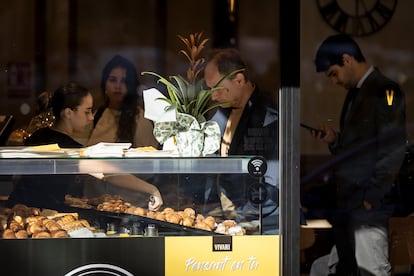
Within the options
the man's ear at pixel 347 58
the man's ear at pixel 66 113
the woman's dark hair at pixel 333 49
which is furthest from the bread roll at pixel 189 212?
the woman's dark hair at pixel 333 49

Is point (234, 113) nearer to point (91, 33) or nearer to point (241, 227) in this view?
A: point (241, 227)

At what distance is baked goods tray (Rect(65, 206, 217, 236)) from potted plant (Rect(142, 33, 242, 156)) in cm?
30

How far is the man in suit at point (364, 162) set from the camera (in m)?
4.56

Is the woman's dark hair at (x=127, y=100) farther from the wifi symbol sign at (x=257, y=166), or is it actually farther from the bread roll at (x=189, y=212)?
the wifi symbol sign at (x=257, y=166)

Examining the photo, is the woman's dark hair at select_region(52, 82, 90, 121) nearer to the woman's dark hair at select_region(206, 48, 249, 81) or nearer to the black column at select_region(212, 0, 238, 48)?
the woman's dark hair at select_region(206, 48, 249, 81)

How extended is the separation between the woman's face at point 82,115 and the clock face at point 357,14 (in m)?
3.24

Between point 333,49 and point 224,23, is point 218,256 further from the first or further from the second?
point 333,49

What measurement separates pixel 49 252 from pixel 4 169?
374 millimetres

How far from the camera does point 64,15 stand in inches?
246

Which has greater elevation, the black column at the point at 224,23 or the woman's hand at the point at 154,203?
the black column at the point at 224,23

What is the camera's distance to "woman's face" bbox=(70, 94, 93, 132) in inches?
150

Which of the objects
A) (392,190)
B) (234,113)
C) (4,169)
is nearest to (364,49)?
(392,190)

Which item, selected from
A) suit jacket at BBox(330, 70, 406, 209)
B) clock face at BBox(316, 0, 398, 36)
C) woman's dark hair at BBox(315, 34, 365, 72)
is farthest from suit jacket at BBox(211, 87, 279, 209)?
clock face at BBox(316, 0, 398, 36)

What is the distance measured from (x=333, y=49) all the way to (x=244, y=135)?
132 inches
